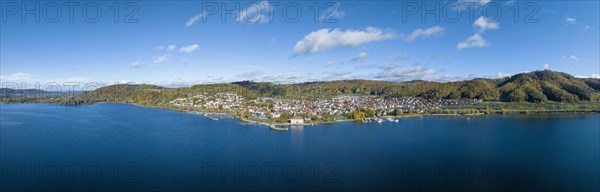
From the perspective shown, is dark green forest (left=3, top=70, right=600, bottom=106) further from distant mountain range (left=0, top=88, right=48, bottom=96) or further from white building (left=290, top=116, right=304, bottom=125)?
white building (left=290, top=116, right=304, bottom=125)

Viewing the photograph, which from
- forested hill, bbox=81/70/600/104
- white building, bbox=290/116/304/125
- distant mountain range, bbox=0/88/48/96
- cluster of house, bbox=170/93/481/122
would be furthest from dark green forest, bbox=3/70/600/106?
white building, bbox=290/116/304/125

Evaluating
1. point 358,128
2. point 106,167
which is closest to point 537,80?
point 358,128

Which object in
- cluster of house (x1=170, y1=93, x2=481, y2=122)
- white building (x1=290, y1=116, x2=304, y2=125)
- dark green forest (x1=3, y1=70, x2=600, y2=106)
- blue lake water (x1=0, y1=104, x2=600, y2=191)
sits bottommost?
blue lake water (x1=0, y1=104, x2=600, y2=191)

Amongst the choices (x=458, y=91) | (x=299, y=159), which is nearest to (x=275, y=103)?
(x=299, y=159)

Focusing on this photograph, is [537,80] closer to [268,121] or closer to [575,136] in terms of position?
[575,136]

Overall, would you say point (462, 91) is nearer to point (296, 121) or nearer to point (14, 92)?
point (296, 121)

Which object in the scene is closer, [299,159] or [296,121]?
[299,159]

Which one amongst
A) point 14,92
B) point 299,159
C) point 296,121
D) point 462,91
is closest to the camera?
point 299,159

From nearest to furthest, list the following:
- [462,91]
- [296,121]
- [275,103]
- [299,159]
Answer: [299,159], [296,121], [275,103], [462,91]

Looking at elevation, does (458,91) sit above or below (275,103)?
above
